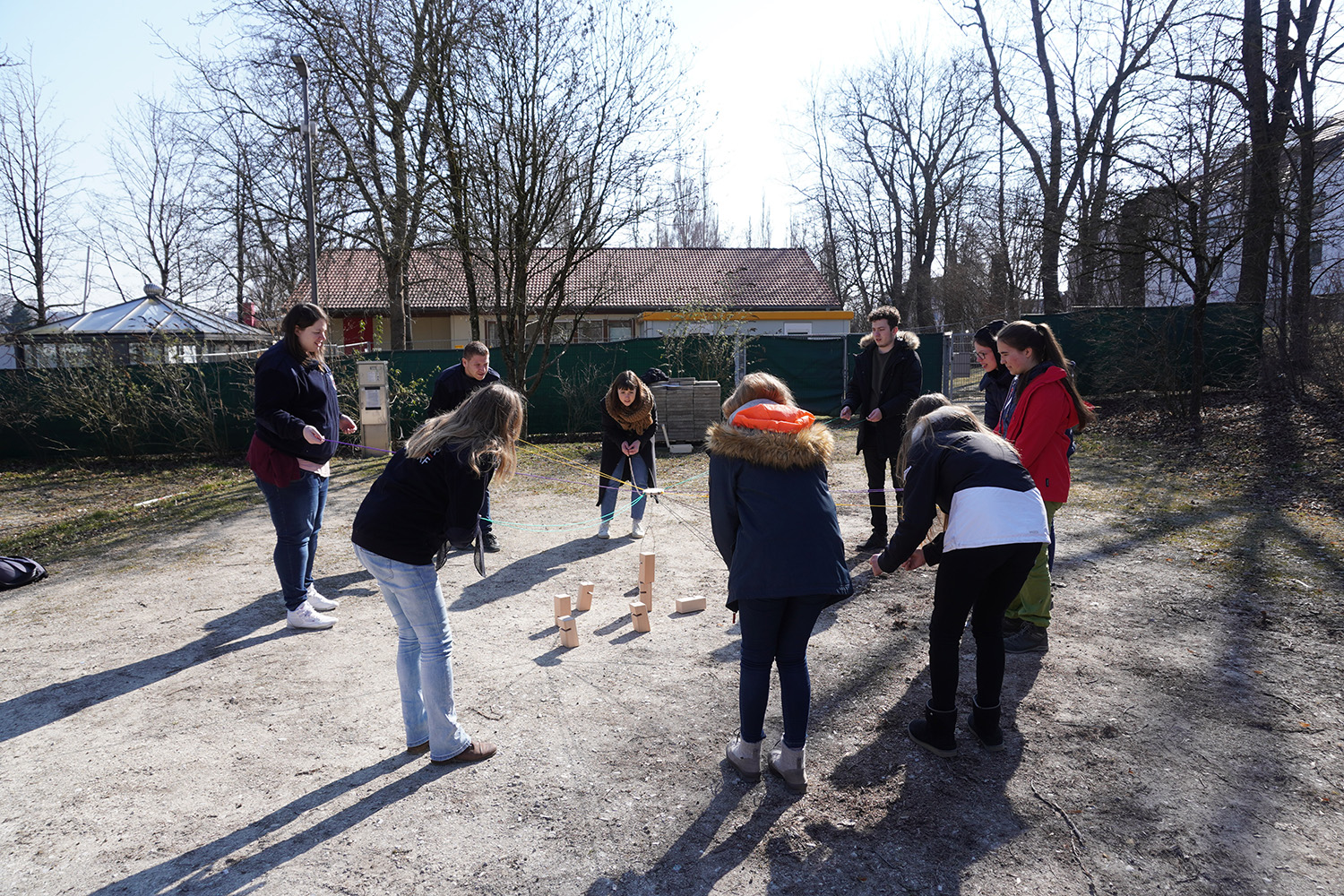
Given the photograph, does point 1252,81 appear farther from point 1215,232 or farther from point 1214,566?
point 1214,566

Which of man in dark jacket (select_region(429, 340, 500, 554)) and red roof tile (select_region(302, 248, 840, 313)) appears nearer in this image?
man in dark jacket (select_region(429, 340, 500, 554))

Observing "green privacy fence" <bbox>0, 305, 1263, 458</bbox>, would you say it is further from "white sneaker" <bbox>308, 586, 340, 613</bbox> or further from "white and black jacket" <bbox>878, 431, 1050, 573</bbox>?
"white and black jacket" <bbox>878, 431, 1050, 573</bbox>

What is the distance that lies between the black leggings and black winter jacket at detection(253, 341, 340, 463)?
371cm

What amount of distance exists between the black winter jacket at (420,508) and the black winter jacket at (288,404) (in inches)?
70.9

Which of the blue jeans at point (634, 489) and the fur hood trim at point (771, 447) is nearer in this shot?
the fur hood trim at point (771, 447)

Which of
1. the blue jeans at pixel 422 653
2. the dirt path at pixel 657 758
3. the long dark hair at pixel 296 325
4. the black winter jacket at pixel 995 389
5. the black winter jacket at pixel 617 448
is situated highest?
the long dark hair at pixel 296 325

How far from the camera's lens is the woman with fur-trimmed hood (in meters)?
2.93

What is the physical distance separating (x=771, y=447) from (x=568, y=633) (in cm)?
233

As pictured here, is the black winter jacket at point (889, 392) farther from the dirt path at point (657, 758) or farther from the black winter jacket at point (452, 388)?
the black winter jacket at point (452, 388)

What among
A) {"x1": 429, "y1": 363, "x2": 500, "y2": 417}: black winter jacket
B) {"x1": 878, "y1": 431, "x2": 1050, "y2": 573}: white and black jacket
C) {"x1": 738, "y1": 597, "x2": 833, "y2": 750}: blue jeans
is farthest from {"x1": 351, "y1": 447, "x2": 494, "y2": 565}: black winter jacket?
{"x1": 429, "y1": 363, "x2": 500, "y2": 417}: black winter jacket

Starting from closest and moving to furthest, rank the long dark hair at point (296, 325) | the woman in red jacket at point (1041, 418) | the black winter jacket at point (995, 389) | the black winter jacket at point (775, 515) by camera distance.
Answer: the black winter jacket at point (775, 515) < the woman in red jacket at point (1041, 418) < the long dark hair at point (296, 325) < the black winter jacket at point (995, 389)

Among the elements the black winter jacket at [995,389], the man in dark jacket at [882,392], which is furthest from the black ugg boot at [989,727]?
the man in dark jacket at [882,392]

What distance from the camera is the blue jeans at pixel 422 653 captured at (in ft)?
10.6

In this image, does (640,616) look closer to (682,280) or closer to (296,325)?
(296,325)
